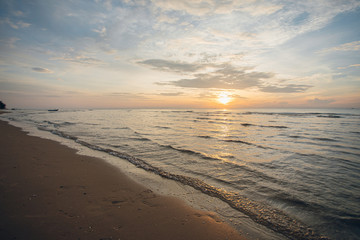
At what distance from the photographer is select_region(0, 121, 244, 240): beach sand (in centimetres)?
372

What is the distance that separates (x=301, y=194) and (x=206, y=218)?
4.42m

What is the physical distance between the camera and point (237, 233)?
13.3 ft

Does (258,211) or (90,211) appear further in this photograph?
(258,211)

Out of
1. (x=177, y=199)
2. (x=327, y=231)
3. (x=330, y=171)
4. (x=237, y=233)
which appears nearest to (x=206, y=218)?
(x=237, y=233)

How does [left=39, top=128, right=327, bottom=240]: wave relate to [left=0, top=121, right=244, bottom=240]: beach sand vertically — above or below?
below

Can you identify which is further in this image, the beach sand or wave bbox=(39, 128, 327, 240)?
wave bbox=(39, 128, 327, 240)

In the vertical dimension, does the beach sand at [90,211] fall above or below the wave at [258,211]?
above

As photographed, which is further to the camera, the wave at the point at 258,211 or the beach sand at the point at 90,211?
the wave at the point at 258,211

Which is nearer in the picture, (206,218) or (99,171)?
(206,218)

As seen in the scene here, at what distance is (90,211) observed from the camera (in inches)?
176

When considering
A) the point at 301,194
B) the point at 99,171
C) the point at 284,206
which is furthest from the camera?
the point at 99,171

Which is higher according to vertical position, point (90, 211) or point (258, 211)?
point (90, 211)

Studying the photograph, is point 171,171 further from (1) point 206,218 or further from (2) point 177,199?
(1) point 206,218

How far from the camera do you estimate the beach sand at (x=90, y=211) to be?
372 centimetres
